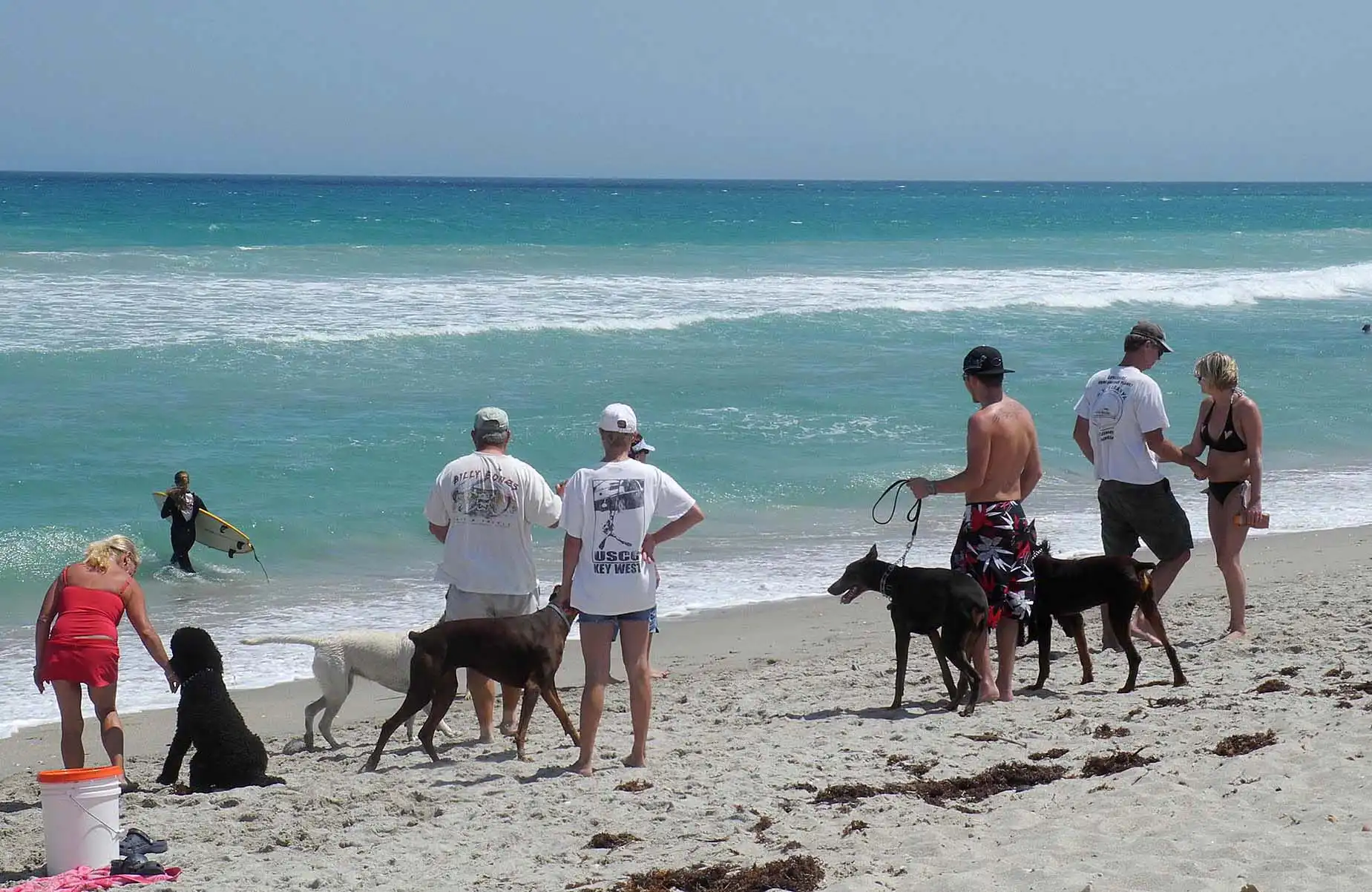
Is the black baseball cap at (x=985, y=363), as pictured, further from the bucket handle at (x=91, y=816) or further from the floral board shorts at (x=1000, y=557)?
the bucket handle at (x=91, y=816)

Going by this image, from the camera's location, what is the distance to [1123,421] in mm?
7164

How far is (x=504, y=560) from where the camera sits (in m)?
6.23

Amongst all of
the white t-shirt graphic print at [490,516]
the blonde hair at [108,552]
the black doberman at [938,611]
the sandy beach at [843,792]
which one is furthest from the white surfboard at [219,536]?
the black doberman at [938,611]

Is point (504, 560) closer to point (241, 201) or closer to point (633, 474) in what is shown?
point (633, 474)

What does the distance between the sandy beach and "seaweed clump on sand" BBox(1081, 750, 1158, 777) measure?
8cm

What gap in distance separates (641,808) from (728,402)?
1255 centimetres

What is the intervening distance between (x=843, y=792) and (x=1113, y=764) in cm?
107

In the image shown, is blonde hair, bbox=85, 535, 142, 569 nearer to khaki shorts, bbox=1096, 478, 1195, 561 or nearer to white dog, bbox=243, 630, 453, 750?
white dog, bbox=243, 630, 453, 750

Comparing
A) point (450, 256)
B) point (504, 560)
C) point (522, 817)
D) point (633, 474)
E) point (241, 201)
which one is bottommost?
point (522, 817)

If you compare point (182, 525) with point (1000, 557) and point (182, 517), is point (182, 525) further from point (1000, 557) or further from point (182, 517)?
point (1000, 557)

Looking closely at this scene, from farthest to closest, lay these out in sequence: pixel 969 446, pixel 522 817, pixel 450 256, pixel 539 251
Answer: pixel 539 251 < pixel 450 256 < pixel 969 446 < pixel 522 817

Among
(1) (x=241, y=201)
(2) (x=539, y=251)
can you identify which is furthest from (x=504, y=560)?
(1) (x=241, y=201)

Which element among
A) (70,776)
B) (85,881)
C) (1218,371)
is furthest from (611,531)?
(1218,371)

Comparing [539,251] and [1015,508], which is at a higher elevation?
[539,251]
